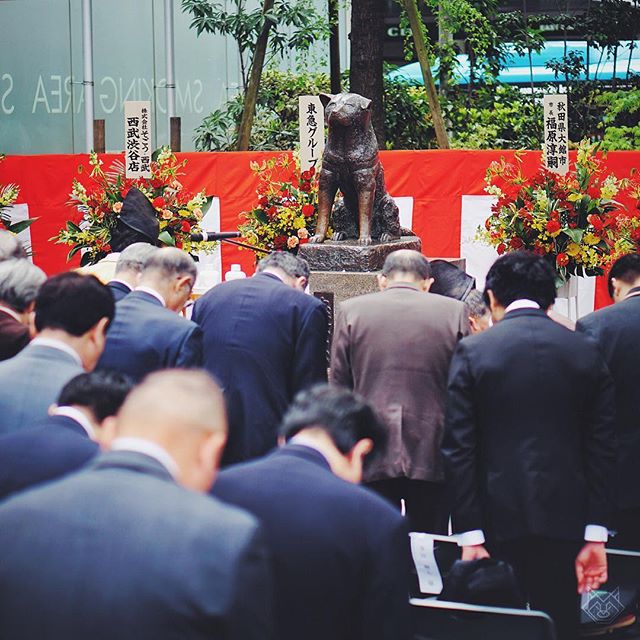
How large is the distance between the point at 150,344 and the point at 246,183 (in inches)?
331

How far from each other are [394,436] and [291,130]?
12572 millimetres

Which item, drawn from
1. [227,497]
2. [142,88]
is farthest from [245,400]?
[142,88]

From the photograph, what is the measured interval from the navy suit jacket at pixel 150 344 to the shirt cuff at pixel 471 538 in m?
1.32

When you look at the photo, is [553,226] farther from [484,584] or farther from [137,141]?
[484,584]

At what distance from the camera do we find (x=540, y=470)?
13.8 ft

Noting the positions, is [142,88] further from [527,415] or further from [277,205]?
[527,415]

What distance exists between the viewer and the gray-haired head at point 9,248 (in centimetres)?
590

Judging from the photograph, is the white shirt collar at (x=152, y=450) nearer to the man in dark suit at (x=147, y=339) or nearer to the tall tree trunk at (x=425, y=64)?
the man in dark suit at (x=147, y=339)

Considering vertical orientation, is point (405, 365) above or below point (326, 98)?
below

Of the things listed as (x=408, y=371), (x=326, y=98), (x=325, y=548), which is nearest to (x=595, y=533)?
(x=408, y=371)

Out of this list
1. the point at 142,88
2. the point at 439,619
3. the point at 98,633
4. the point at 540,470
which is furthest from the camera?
the point at 142,88

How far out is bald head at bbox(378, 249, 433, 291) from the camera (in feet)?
17.1

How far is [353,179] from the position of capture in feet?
26.5

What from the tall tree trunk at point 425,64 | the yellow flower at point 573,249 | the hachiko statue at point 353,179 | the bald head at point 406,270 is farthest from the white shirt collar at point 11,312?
the tall tree trunk at point 425,64
